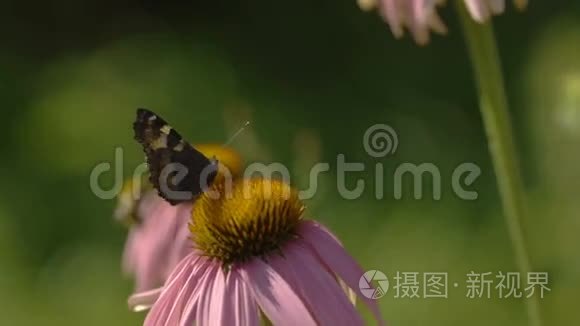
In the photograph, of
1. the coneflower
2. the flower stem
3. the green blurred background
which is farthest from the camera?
the green blurred background

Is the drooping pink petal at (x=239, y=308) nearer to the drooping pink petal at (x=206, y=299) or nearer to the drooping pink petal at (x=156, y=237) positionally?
the drooping pink petal at (x=206, y=299)

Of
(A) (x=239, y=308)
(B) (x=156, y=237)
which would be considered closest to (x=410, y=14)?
(A) (x=239, y=308)

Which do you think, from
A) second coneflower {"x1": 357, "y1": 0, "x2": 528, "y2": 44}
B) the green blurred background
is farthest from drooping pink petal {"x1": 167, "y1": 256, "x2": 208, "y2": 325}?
the green blurred background

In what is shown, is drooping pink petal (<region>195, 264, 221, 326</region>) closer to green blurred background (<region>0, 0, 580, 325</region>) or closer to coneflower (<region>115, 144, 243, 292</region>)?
coneflower (<region>115, 144, 243, 292</region>)

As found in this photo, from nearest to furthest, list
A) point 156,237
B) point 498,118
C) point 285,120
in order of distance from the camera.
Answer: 1. point 498,118
2. point 156,237
3. point 285,120

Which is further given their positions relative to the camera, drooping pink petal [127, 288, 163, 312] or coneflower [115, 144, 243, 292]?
coneflower [115, 144, 243, 292]

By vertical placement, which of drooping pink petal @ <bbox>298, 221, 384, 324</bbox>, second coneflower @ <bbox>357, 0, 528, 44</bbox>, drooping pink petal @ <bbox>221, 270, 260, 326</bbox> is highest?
second coneflower @ <bbox>357, 0, 528, 44</bbox>

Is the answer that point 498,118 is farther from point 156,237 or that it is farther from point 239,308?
point 156,237

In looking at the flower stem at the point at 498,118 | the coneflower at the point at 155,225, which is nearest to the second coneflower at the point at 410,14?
the flower stem at the point at 498,118

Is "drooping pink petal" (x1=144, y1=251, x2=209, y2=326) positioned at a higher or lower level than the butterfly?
lower
